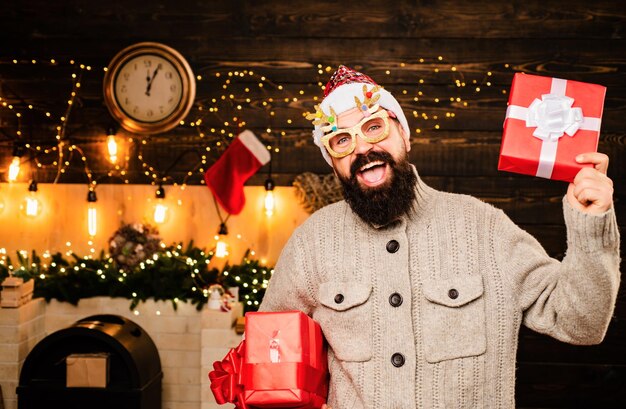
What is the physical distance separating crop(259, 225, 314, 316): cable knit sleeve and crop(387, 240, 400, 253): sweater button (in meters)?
0.26

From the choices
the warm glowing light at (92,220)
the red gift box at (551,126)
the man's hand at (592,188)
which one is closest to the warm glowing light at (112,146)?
the warm glowing light at (92,220)

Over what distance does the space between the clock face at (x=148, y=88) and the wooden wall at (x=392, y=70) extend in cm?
13

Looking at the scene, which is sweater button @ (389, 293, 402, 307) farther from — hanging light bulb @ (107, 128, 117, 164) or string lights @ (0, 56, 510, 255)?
hanging light bulb @ (107, 128, 117, 164)

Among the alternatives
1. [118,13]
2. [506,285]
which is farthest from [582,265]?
[118,13]

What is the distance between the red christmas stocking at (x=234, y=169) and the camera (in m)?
3.96

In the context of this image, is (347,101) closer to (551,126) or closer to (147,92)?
(551,126)

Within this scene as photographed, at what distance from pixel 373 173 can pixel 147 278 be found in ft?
7.12

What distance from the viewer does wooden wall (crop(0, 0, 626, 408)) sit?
3.99 m

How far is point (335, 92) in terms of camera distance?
2.05 m

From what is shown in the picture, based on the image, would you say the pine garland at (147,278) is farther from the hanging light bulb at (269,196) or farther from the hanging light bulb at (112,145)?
the hanging light bulb at (112,145)

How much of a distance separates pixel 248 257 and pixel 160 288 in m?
0.56

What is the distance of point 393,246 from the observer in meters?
1.86

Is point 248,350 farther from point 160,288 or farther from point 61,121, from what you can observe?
point 61,121

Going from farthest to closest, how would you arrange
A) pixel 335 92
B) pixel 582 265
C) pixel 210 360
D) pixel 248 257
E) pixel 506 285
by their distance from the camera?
pixel 248 257, pixel 210 360, pixel 335 92, pixel 506 285, pixel 582 265
